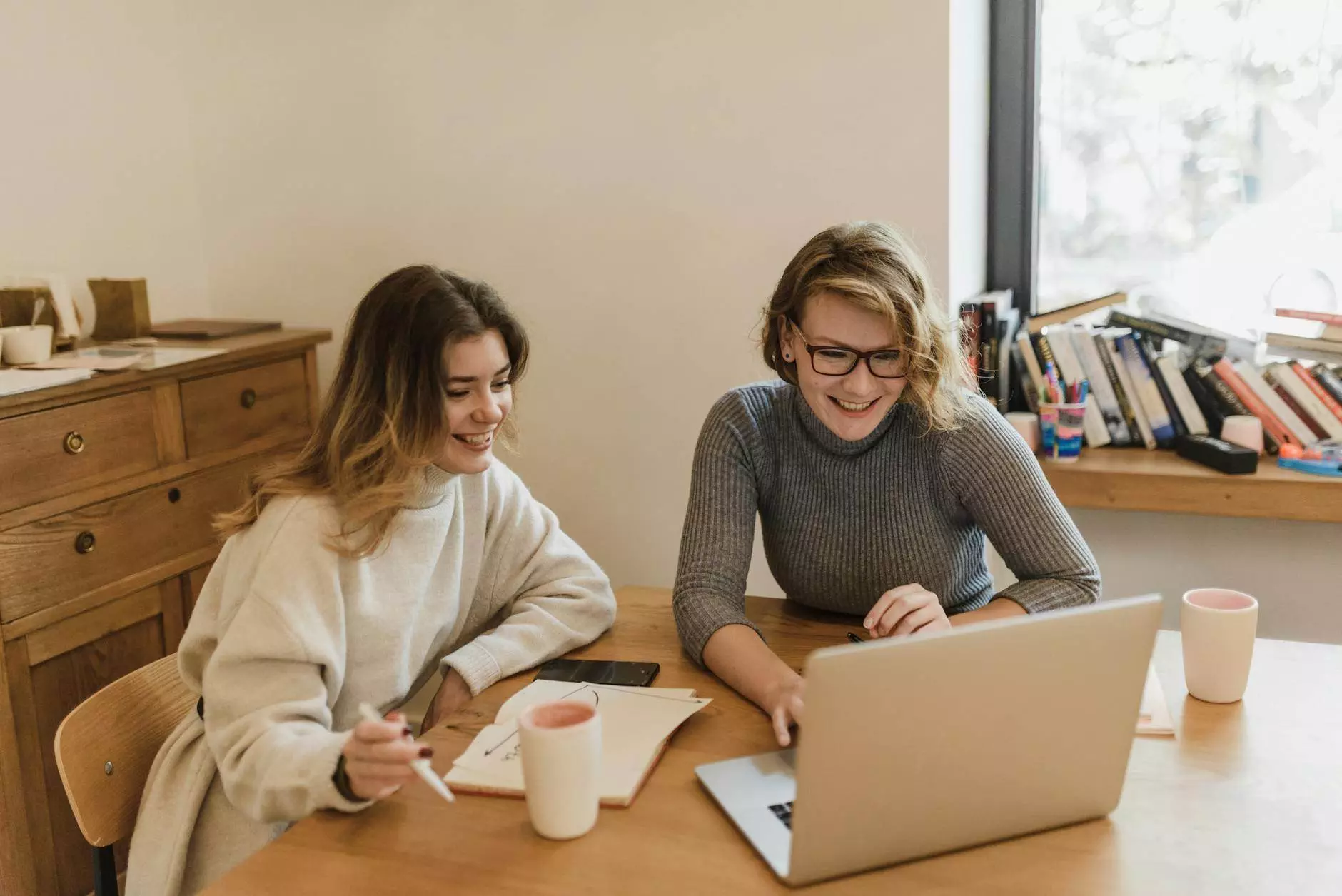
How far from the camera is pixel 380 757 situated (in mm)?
1068

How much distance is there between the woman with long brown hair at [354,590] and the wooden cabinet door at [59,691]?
0.81m

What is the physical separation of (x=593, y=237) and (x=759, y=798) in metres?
1.63

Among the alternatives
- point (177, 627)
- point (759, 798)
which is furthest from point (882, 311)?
point (177, 627)

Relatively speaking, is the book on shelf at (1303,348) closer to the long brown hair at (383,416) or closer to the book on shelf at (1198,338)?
the book on shelf at (1198,338)

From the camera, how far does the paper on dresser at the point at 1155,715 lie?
4.10ft

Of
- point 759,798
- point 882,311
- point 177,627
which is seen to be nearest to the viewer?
point 759,798

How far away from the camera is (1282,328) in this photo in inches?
97.0

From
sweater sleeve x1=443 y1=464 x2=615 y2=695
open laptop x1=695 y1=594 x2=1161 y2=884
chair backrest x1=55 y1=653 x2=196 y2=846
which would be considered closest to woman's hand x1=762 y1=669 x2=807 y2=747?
open laptop x1=695 y1=594 x2=1161 y2=884

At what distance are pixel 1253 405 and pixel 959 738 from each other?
1.69 m

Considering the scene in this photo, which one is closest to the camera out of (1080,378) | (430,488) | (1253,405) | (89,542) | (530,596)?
(430,488)

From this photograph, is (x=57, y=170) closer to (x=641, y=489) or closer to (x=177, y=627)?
(x=177, y=627)

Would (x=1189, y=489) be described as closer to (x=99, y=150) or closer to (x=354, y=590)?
(x=354, y=590)

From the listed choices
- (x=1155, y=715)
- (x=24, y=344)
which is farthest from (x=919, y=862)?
(x=24, y=344)

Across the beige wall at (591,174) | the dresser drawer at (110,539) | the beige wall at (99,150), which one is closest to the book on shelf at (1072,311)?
the beige wall at (591,174)
